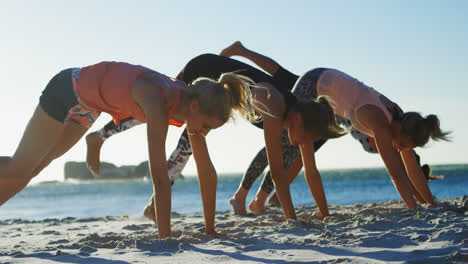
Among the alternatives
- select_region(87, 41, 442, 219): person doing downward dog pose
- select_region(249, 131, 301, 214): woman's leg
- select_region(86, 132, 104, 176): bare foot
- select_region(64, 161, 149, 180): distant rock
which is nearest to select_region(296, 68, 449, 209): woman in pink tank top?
select_region(87, 41, 442, 219): person doing downward dog pose

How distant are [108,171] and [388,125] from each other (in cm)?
6260

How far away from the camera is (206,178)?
325 centimetres

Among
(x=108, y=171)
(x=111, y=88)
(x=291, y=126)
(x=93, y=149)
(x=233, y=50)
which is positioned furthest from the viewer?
(x=108, y=171)

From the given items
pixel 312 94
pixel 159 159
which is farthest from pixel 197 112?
pixel 312 94

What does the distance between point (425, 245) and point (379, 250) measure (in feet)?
0.81

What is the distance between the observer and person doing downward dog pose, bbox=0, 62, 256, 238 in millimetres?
2914

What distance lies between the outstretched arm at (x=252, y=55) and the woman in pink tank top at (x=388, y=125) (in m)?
0.84

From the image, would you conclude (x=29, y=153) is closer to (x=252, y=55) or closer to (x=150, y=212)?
(x=150, y=212)

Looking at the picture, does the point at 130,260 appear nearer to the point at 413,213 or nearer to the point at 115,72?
the point at 115,72

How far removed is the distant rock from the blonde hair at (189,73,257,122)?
173ft

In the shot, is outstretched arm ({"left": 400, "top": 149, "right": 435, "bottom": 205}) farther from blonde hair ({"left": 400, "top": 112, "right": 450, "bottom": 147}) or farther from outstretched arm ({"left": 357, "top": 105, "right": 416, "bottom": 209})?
outstretched arm ({"left": 357, "top": 105, "right": 416, "bottom": 209})

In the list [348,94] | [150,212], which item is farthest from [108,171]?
[348,94]

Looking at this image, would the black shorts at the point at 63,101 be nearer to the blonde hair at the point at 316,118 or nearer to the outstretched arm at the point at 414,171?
the blonde hair at the point at 316,118

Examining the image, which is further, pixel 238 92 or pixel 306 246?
pixel 238 92
